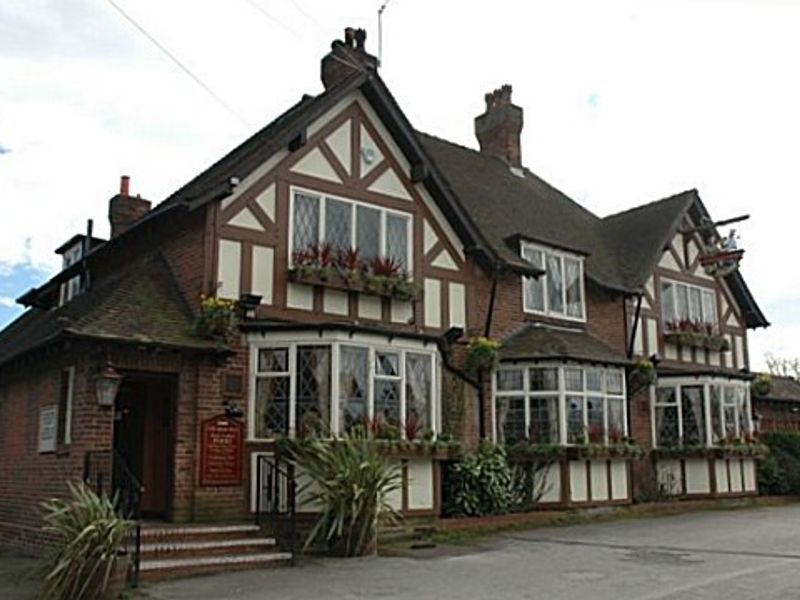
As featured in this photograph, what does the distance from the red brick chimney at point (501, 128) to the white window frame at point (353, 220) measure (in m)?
9.85

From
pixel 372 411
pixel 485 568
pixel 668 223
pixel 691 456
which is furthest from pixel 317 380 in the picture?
pixel 668 223

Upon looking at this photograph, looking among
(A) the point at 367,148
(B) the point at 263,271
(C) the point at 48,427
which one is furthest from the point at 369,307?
(C) the point at 48,427

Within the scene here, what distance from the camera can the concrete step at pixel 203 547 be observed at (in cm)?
1204

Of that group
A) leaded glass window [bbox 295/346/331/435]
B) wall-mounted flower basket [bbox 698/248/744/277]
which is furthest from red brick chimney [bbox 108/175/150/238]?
wall-mounted flower basket [bbox 698/248/744/277]

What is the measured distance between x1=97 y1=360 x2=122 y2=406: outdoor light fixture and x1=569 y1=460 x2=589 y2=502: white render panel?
9.40 meters

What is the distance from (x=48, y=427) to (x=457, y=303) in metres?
8.07

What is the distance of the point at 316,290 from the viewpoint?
16453 mm

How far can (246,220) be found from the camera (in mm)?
15867

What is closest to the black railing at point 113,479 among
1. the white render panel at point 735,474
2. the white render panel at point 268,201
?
the white render panel at point 268,201

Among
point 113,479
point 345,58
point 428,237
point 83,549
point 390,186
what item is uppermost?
point 345,58

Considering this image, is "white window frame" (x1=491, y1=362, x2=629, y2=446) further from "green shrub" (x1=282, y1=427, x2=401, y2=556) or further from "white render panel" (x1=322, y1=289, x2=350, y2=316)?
"green shrub" (x1=282, y1=427, x2=401, y2=556)

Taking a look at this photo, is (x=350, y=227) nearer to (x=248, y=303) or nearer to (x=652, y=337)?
(x=248, y=303)

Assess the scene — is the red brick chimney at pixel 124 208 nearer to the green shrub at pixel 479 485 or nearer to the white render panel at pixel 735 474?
the green shrub at pixel 479 485

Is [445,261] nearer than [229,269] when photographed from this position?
No
